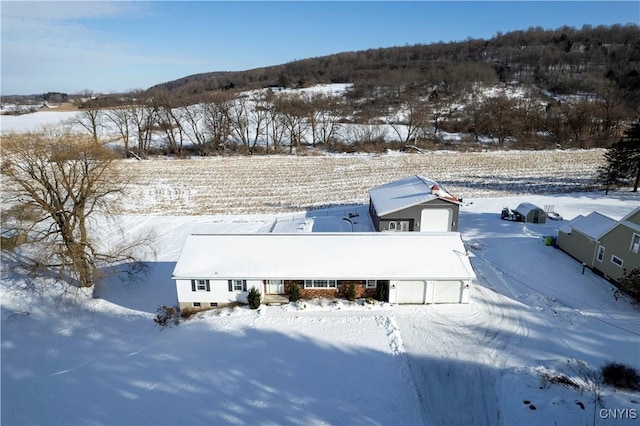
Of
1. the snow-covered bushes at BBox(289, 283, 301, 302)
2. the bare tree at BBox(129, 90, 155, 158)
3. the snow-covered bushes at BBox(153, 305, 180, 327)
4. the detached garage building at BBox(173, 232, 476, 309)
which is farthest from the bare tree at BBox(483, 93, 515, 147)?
the snow-covered bushes at BBox(153, 305, 180, 327)

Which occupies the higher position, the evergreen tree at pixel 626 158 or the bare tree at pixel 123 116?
the bare tree at pixel 123 116

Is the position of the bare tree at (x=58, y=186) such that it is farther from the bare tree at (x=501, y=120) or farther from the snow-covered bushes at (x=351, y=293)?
the bare tree at (x=501, y=120)

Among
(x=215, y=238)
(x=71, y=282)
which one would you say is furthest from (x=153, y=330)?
(x=71, y=282)

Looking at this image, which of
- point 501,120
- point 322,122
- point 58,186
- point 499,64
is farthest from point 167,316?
point 499,64

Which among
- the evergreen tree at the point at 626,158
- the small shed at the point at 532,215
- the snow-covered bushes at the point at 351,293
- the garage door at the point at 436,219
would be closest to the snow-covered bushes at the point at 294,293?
the snow-covered bushes at the point at 351,293

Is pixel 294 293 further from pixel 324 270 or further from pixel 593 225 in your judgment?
pixel 593 225

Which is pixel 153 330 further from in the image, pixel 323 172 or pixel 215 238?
pixel 323 172
